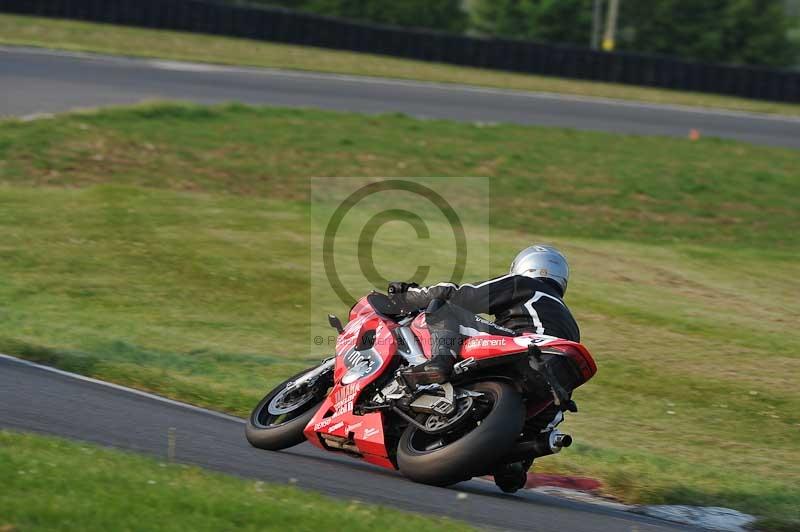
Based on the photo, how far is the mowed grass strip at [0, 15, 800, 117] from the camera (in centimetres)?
2930

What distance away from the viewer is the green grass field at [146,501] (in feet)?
17.1

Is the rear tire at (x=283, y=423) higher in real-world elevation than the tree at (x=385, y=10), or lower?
lower

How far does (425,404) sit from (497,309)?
2.49 ft

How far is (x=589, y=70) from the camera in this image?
34.2 m

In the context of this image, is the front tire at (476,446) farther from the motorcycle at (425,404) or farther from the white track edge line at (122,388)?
the white track edge line at (122,388)

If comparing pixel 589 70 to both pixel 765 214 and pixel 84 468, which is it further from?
pixel 84 468

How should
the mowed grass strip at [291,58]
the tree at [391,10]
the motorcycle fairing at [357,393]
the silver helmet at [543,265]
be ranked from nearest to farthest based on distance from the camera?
the motorcycle fairing at [357,393], the silver helmet at [543,265], the mowed grass strip at [291,58], the tree at [391,10]

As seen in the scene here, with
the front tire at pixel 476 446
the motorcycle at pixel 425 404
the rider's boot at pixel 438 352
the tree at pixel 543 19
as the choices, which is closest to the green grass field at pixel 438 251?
the motorcycle at pixel 425 404

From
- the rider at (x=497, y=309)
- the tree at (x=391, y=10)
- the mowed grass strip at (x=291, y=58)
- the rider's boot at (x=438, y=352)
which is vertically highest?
the tree at (x=391, y=10)

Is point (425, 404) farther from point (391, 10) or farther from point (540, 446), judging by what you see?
point (391, 10)

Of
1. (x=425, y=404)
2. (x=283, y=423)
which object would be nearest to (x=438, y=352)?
(x=425, y=404)

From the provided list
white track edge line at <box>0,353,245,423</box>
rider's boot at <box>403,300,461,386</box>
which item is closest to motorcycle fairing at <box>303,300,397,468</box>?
rider's boot at <box>403,300,461,386</box>

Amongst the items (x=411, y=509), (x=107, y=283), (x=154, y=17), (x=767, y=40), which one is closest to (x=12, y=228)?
(x=107, y=283)

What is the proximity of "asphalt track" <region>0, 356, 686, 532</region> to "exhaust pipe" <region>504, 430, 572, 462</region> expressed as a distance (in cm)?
34
